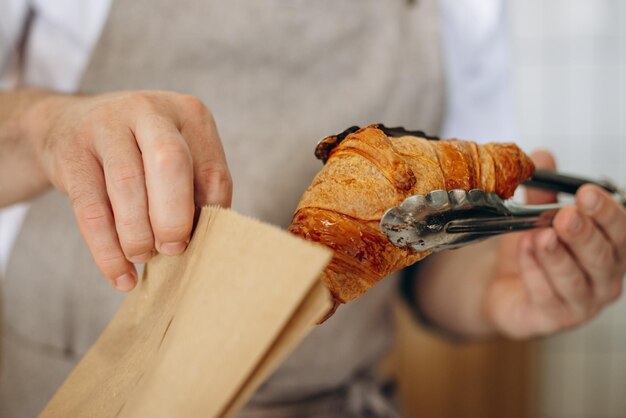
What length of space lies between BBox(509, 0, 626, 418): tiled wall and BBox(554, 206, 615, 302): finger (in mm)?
1186

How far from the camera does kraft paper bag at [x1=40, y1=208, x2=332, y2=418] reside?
280 millimetres

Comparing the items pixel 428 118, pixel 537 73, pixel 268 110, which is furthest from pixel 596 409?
pixel 268 110

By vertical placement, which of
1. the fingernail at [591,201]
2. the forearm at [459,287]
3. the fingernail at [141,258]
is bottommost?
the forearm at [459,287]

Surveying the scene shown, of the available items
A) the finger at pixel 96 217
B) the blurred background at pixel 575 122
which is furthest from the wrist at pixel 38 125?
the blurred background at pixel 575 122

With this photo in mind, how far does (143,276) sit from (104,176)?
0.08 metres

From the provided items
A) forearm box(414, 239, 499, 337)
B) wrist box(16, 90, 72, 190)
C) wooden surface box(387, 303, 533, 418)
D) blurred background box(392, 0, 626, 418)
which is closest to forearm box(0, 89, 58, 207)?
wrist box(16, 90, 72, 190)

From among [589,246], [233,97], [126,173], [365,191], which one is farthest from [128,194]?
[589,246]

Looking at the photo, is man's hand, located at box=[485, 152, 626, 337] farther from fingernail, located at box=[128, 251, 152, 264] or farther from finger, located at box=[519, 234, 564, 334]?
fingernail, located at box=[128, 251, 152, 264]

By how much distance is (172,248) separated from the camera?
14.3 inches

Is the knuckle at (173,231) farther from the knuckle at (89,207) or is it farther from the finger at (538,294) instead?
the finger at (538,294)

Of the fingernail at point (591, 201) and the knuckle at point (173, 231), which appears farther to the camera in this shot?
the fingernail at point (591, 201)

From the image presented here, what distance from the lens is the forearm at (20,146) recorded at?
19.5 inches

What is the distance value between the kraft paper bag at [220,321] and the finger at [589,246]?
1.20 ft

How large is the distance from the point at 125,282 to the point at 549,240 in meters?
0.43
